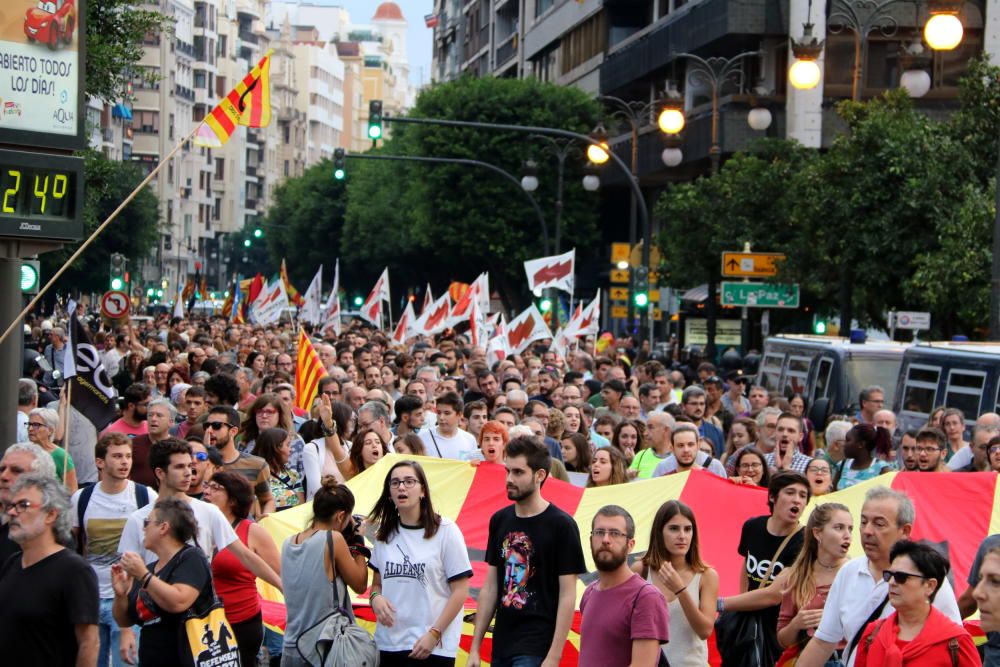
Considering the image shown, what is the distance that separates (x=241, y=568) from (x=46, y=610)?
1507mm

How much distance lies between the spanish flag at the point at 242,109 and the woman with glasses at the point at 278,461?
242 inches

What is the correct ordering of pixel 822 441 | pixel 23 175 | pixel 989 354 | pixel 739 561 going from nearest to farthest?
pixel 739 561 < pixel 23 175 < pixel 989 354 < pixel 822 441

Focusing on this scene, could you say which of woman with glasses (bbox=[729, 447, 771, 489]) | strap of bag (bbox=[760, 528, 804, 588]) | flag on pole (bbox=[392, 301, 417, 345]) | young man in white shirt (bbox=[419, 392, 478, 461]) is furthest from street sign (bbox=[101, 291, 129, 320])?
strap of bag (bbox=[760, 528, 804, 588])

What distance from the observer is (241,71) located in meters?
158

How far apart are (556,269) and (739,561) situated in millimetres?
20559

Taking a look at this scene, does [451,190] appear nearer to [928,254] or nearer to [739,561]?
[928,254]

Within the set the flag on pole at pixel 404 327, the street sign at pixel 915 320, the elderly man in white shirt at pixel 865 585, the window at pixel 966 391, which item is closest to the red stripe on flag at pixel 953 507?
the elderly man in white shirt at pixel 865 585

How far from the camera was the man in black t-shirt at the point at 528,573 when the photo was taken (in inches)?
307

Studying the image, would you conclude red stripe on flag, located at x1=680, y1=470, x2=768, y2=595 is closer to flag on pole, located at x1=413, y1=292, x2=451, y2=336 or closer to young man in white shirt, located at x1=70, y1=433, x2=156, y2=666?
young man in white shirt, located at x1=70, y1=433, x2=156, y2=666

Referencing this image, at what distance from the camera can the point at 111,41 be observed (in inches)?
989

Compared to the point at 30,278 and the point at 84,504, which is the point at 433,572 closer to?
the point at 84,504

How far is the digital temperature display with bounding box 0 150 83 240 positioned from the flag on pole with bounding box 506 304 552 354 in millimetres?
15858

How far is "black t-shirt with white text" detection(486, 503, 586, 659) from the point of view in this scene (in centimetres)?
783

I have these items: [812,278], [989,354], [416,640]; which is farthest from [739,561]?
[812,278]
